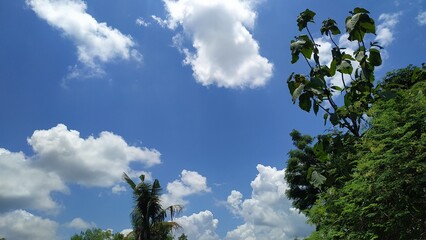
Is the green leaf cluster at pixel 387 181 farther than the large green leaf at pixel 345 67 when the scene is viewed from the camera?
Yes

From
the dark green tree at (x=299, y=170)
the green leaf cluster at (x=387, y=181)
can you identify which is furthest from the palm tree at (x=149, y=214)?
the green leaf cluster at (x=387, y=181)

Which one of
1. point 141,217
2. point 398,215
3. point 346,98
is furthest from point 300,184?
point 346,98

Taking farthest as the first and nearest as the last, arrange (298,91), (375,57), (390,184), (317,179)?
(390,184) < (317,179) < (375,57) < (298,91)

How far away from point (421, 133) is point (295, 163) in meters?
28.6

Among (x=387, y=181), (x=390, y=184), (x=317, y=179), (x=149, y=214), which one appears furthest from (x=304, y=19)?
(x=149, y=214)

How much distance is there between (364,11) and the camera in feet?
7.49

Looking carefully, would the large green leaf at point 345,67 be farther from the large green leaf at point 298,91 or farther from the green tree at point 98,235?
the green tree at point 98,235

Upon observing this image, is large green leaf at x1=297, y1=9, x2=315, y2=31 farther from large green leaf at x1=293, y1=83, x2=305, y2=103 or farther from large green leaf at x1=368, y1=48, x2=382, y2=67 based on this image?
large green leaf at x1=293, y1=83, x2=305, y2=103

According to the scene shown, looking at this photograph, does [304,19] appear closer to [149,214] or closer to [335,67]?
[335,67]

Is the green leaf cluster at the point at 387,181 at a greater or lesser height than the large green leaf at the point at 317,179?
greater

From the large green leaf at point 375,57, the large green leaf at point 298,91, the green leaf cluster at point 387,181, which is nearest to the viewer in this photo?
the large green leaf at point 298,91

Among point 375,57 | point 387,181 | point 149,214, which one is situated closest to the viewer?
point 375,57

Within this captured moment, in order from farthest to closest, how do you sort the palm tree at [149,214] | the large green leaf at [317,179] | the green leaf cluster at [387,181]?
1. the palm tree at [149,214]
2. the green leaf cluster at [387,181]
3. the large green leaf at [317,179]

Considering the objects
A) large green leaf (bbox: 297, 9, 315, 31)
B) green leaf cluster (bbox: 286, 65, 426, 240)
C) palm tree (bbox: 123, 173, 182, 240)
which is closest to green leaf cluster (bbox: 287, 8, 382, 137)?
large green leaf (bbox: 297, 9, 315, 31)
